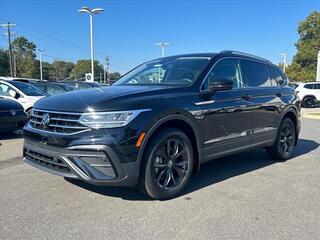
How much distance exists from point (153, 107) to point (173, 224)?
129 cm

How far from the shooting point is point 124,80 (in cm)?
591

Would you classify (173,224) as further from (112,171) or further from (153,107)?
(153,107)

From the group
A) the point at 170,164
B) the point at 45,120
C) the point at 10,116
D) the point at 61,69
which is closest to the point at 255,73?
the point at 170,164

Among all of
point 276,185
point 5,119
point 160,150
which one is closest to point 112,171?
point 160,150

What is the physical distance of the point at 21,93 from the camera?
1149 cm

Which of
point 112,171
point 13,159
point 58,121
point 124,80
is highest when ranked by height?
point 124,80

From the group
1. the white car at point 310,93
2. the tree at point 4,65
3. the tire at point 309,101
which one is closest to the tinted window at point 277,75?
the white car at point 310,93

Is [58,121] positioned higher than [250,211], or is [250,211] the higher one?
[58,121]

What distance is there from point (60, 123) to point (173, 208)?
157cm

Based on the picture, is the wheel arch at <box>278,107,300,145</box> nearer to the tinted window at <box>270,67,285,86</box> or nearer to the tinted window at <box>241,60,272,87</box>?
the tinted window at <box>270,67,285,86</box>

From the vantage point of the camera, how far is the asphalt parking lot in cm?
361

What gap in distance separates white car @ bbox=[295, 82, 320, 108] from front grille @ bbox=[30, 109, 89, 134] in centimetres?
2211

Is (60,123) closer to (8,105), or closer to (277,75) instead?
(277,75)

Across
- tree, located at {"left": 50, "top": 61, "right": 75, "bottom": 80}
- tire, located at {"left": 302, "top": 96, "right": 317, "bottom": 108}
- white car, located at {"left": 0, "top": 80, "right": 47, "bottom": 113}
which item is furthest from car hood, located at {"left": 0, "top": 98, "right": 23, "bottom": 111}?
tree, located at {"left": 50, "top": 61, "right": 75, "bottom": 80}
